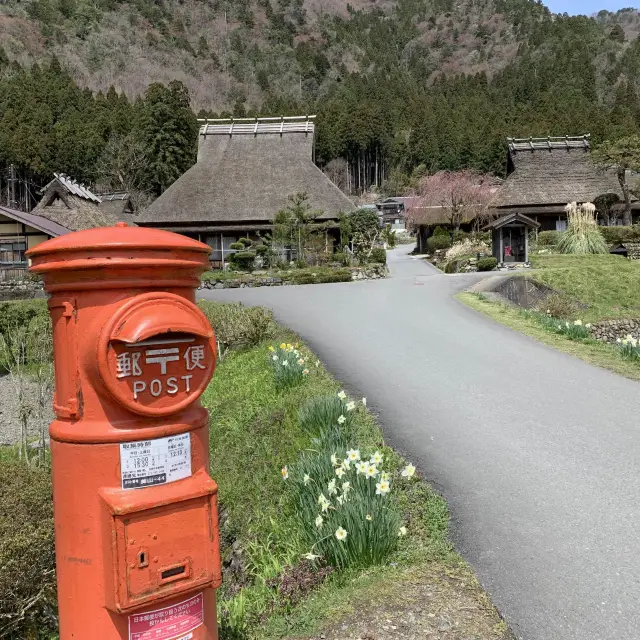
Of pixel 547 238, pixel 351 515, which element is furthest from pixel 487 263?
pixel 351 515

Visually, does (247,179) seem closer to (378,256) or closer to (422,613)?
(378,256)

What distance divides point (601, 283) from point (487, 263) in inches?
205

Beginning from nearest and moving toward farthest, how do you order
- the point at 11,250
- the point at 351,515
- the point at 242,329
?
1. the point at 351,515
2. the point at 242,329
3. the point at 11,250

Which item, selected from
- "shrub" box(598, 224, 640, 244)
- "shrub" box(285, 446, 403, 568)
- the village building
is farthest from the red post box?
"shrub" box(598, 224, 640, 244)

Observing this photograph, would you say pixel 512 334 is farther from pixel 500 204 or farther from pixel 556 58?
pixel 556 58

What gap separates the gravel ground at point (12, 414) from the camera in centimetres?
975

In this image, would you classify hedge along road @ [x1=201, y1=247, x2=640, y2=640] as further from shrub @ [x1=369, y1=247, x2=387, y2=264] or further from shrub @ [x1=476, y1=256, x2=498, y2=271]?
shrub @ [x1=369, y1=247, x2=387, y2=264]

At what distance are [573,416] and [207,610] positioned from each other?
5.05m

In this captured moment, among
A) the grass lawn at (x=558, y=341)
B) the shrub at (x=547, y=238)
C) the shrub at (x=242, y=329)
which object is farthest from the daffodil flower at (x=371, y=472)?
the shrub at (x=547, y=238)

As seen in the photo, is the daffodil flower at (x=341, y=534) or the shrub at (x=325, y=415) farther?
the shrub at (x=325, y=415)

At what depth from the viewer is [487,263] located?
25.5m

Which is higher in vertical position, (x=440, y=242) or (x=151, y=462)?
(x=440, y=242)

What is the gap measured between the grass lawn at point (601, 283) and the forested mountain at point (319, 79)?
35932mm

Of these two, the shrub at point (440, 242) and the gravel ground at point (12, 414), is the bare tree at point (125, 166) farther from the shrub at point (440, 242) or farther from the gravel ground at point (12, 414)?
the gravel ground at point (12, 414)
